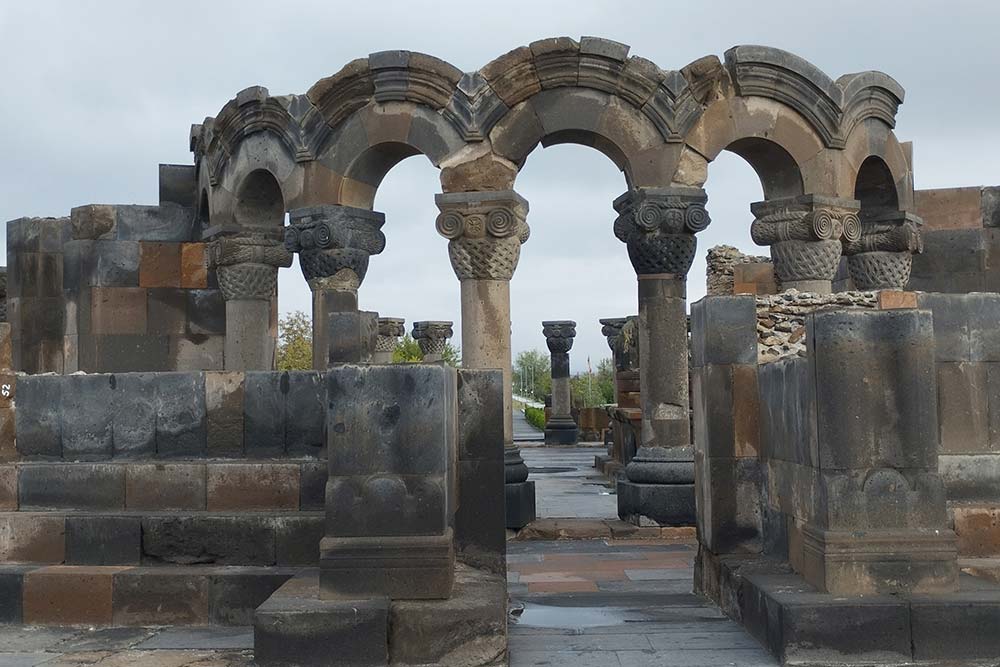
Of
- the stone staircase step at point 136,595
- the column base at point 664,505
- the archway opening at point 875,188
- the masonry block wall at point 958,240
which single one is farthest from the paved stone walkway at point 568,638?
the masonry block wall at point 958,240

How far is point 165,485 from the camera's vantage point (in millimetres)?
5660

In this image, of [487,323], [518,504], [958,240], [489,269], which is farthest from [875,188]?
[518,504]

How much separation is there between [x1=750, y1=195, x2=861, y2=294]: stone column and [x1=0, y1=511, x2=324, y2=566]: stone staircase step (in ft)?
17.8

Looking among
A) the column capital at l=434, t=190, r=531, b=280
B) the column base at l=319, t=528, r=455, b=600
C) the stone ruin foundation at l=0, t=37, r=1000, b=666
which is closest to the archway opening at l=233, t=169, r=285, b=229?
the stone ruin foundation at l=0, t=37, r=1000, b=666

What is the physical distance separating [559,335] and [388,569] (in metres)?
22.0

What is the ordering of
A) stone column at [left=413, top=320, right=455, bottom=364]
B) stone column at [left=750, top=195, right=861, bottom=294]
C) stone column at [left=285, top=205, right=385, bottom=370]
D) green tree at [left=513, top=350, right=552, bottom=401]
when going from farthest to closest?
green tree at [left=513, top=350, right=552, bottom=401] → stone column at [left=413, top=320, right=455, bottom=364] → stone column at [left=285, top=205, right=385, bottom=370] → stone column at [left=750, top=195, right=861, bottom=294]

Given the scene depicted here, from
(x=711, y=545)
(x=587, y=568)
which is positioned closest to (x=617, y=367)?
(x=587, y=568)

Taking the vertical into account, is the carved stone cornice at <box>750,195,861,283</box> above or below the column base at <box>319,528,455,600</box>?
above

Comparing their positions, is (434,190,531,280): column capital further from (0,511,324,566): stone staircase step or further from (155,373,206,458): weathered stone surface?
(0,511,324,566): stone staircase step

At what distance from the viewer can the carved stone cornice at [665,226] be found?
888 cm

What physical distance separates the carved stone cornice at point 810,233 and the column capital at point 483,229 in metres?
2.27

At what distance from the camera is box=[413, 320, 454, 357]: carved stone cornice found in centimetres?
2572

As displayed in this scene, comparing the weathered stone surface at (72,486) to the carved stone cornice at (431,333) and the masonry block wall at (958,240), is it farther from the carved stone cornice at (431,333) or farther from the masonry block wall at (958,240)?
the carved stone cornice at (431,333)

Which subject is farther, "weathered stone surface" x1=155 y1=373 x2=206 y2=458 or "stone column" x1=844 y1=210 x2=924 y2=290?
"stone column" x1=844 y1=210 x2=924 y2=290
